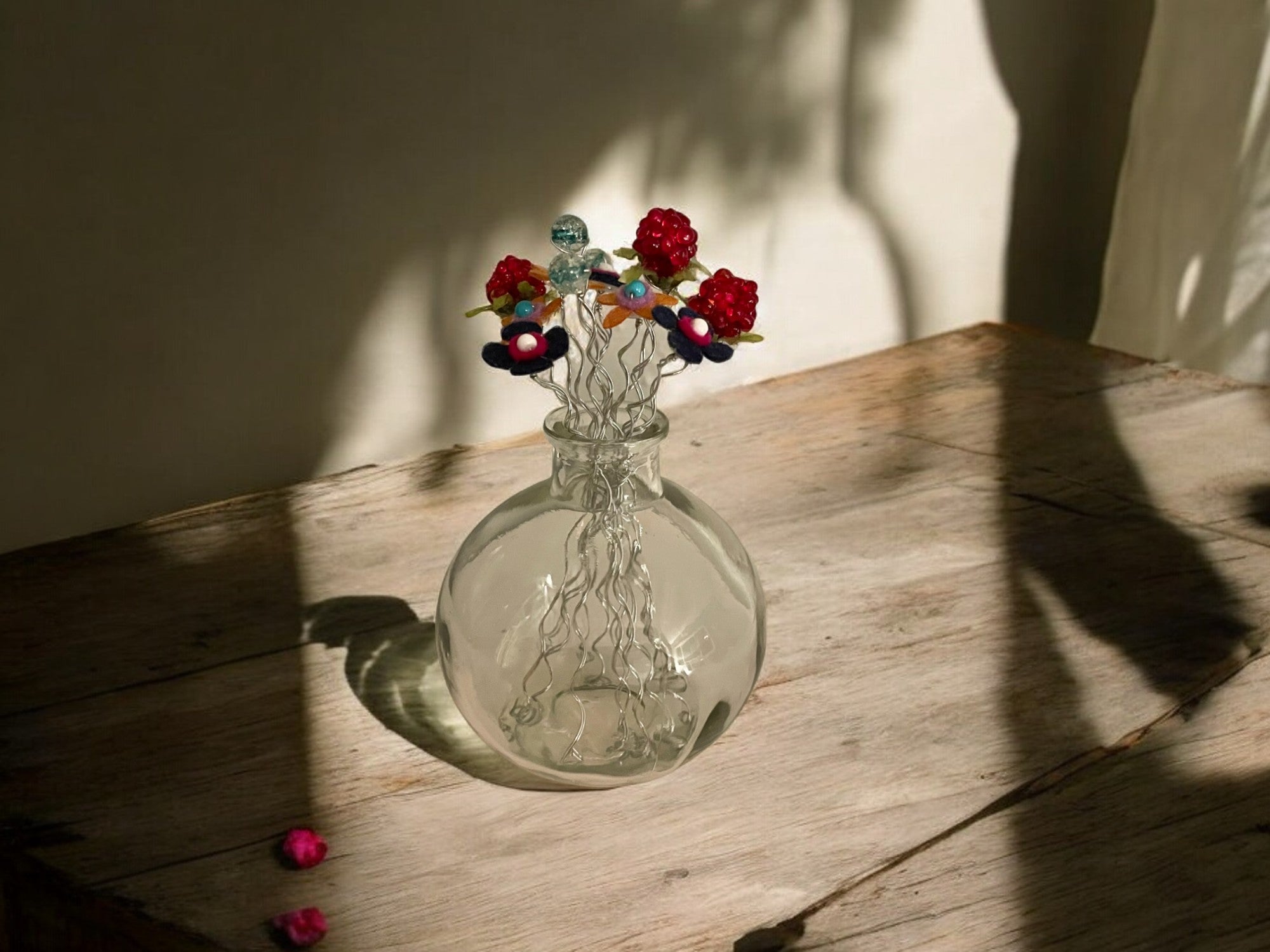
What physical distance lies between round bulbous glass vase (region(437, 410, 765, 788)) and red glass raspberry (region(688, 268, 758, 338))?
0.38 feet

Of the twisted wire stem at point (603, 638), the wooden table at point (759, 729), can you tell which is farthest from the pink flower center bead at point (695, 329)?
the wooden table at point (759, 729)

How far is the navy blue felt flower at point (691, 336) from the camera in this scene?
1.17 m

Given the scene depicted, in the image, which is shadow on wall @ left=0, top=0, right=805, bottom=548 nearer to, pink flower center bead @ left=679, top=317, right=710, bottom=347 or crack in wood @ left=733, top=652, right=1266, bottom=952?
pink flower center bead @ left=679, top=317, right=710, bottom=347

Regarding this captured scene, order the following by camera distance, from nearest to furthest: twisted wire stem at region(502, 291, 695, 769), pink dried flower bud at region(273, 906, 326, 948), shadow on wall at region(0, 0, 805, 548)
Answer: pink dried flower bud at region(273, 906, 326, 948) < twisted wire stem at region(502, 291, 695, 769) < shadow on wall at region(0, 0, 805, 548)

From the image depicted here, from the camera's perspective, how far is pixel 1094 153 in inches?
112

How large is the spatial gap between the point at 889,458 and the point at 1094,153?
106 centimetres

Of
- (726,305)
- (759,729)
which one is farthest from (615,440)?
(759,729)

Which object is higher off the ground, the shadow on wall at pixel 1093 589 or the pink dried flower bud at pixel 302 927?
the pink dried flower bud at pixel 302 927

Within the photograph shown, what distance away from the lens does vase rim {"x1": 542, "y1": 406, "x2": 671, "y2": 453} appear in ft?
4.05

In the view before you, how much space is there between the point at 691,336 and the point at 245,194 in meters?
0.90

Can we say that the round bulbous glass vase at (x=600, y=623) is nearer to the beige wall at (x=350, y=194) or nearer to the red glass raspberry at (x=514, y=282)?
the red glass raspberry at (x=514, y=282)

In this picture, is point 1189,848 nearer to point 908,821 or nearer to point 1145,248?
point 908,821

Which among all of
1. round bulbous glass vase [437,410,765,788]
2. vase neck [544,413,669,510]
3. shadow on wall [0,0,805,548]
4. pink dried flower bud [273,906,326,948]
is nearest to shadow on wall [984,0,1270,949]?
round bulbous glass vase [437,410,765,788]

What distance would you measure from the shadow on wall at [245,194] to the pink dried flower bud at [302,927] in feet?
2.81
